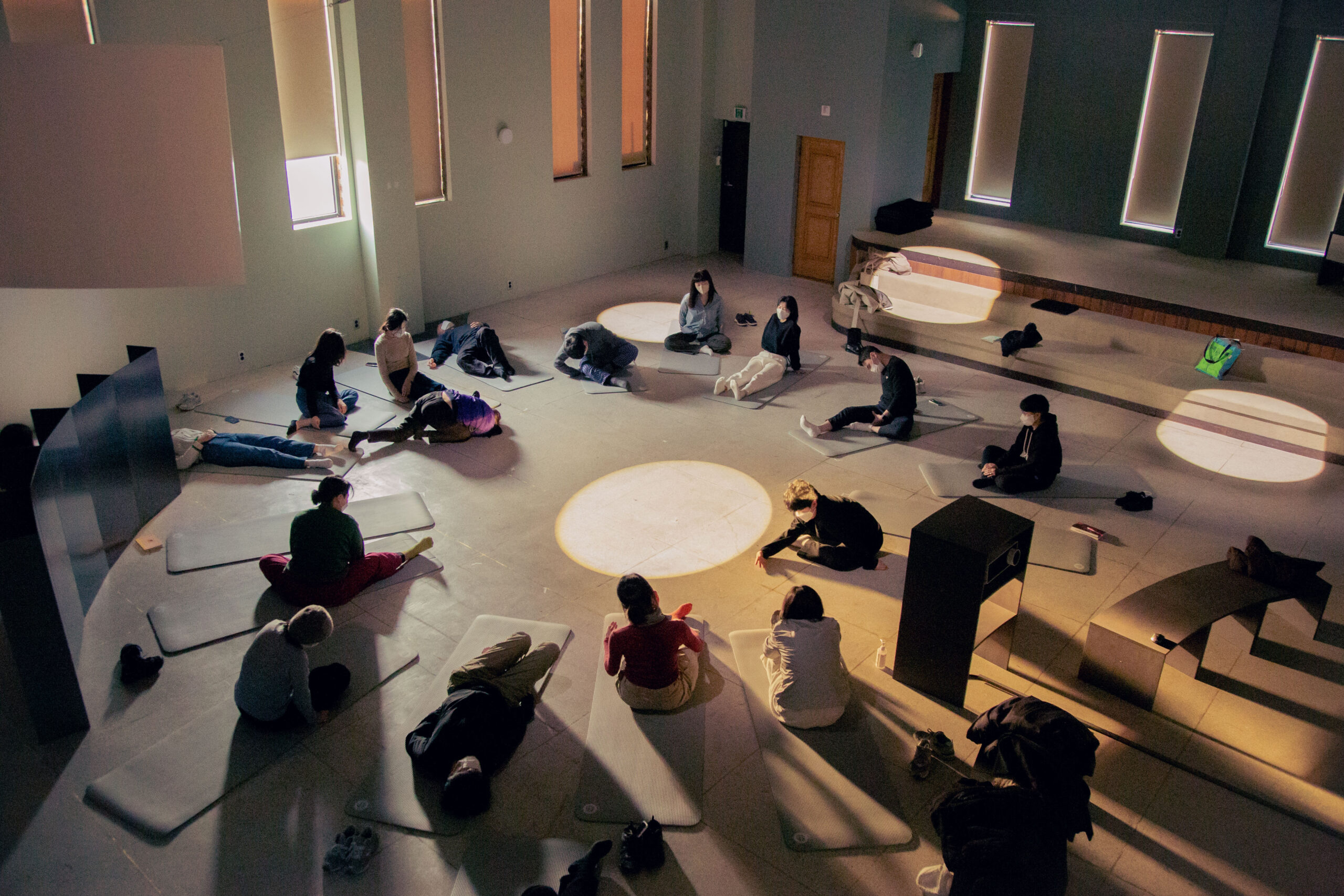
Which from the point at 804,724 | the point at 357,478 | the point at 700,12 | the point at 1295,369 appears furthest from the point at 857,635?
the point at 700,12

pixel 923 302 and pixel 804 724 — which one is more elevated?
pixel 923 302

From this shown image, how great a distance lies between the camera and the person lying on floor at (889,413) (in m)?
9.23

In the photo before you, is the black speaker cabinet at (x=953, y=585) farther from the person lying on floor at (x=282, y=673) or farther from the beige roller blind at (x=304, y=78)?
the beige roller blind at (x=304, y=78)

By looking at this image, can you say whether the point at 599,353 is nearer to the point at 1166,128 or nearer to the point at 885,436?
the point at 885,436

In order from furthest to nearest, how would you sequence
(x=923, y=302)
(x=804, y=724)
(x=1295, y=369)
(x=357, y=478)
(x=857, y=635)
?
1. (x=923, y=302)
2. (x=1295, y=369)
3. (x=357, y=478)
4. (x=857, y=635)
5. (x=804, y=724)

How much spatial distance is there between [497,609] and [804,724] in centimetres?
225

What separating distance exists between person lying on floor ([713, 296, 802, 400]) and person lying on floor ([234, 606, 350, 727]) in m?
5.67

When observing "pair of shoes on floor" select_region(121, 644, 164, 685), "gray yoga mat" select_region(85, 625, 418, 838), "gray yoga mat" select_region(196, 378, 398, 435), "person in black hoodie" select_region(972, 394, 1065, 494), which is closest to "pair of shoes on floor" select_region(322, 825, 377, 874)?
"gray yoga mat" select_region(85, 625, 418, 838)

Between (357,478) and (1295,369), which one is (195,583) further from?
(1295,369)

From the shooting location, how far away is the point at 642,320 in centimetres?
1254

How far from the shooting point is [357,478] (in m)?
8.39

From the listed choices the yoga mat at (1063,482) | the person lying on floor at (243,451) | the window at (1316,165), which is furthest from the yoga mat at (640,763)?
the window at (1316,165)

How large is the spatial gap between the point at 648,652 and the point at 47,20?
24.3 feet

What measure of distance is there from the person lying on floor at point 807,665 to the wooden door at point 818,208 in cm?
910
